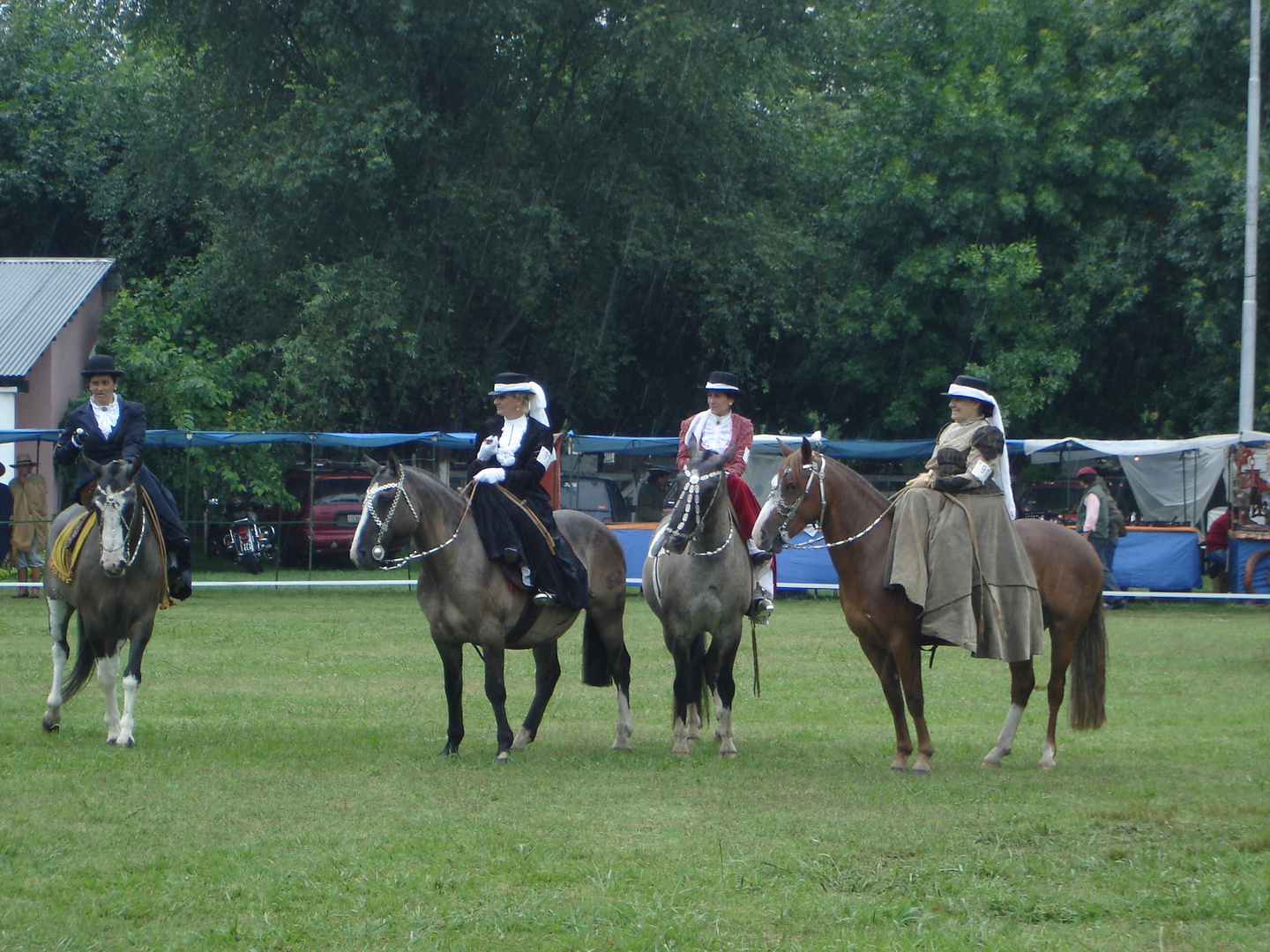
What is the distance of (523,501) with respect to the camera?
9773 mm

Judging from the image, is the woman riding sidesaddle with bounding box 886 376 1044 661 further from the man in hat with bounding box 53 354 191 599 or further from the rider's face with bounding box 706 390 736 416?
the man in hat with bounding box 53 354 191 599

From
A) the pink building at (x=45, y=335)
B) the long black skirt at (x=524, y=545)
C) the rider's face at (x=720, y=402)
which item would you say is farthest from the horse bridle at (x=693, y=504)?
the pink building at (x=45, y=335)

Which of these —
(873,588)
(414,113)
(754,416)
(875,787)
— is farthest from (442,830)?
(754,416)

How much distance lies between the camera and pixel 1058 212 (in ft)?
101

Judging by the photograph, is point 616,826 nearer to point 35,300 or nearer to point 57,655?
point 57,655

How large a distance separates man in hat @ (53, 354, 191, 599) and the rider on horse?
222cm

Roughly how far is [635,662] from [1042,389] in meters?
17.5

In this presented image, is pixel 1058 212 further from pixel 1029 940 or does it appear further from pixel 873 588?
pixel 1029 940

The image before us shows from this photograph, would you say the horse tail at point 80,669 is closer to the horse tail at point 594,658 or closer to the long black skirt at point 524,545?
the long black skirt at point 524,545

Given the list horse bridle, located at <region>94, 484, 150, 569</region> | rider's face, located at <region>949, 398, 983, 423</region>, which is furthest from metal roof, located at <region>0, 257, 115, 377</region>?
rider's face, located at <region>949, 398, 983, 423</region>

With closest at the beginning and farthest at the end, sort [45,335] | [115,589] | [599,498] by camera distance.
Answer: [115,589], [599,498], [45,335]

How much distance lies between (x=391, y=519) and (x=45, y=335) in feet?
80.0

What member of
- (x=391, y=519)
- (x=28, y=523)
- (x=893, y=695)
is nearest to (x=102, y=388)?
(x=391, y=519)

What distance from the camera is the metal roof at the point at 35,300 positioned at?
30.2m
